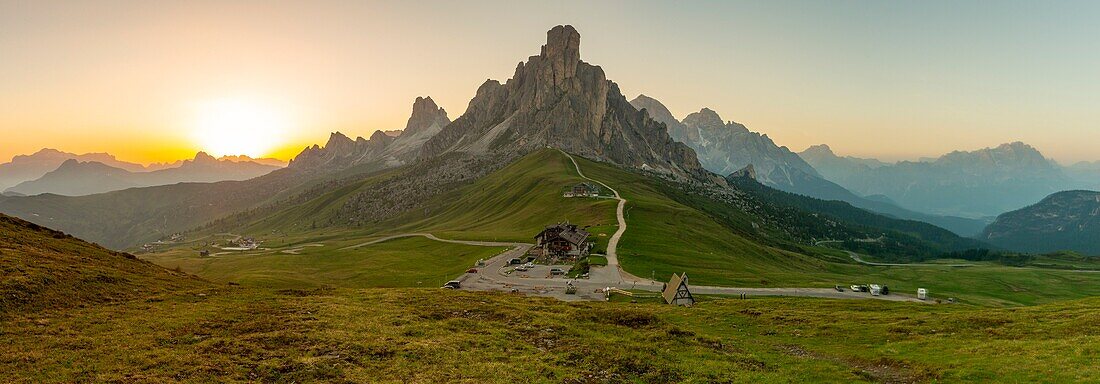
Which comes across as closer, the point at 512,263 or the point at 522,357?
the point at 522,357

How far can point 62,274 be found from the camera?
45.9 metres

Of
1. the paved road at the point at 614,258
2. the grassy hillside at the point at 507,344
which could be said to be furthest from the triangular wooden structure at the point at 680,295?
the paved road at the point at 614,258

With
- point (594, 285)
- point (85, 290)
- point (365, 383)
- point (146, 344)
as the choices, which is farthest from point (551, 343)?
point (594, 285)

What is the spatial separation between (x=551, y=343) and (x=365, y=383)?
16.9m

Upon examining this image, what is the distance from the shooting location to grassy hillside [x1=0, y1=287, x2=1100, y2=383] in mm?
30500

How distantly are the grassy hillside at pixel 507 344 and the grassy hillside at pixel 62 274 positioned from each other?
3.10 m

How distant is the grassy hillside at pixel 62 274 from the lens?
39.7m

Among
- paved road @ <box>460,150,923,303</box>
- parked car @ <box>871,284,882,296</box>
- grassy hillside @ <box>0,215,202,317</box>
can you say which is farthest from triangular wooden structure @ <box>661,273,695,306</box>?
grassy hillside @ <box>0,215,202,317</box>

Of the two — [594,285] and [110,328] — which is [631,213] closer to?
[594,285]

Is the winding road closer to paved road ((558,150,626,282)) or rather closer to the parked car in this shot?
paved road ((558,150,626,282))

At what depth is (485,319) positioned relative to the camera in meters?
49.8

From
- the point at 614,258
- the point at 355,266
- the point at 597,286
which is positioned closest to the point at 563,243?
the point at 614,258

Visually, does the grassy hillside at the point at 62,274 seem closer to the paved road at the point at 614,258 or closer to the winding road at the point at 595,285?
the winding road at the point at 595,285

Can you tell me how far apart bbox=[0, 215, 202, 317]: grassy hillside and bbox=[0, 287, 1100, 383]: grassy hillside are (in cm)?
310
